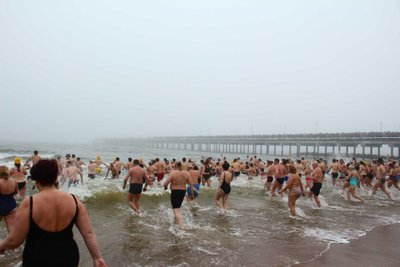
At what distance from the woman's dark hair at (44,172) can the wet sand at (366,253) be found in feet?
15.1

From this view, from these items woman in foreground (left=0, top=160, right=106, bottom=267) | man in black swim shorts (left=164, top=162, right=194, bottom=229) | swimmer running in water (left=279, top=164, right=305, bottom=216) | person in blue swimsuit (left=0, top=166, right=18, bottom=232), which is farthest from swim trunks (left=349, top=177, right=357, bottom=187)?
woman in foreground (left=0, top=160, right=106, bottom=267)

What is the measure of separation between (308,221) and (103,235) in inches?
230

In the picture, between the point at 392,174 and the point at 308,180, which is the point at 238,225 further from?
the point at 392,174

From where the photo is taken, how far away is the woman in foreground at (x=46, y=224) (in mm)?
2463

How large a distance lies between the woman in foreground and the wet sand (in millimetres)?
4364

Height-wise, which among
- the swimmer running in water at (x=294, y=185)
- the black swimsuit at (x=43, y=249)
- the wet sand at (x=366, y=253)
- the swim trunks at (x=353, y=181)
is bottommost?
the wet sand at (x=366, y=253)

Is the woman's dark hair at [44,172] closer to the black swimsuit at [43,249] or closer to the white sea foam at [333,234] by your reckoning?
the black swimsuit at [43,249]

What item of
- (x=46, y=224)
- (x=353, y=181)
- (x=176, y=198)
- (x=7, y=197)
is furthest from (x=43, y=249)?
(x=353, y=181)

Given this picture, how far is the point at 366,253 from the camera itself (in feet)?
20.6

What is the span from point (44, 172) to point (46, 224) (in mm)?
428

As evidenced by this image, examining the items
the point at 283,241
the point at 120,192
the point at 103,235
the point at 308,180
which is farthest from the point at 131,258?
the point at 308,180

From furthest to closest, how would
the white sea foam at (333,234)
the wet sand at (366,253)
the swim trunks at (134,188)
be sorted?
the swim trunks at (134,188) < the white sea foam at (333,234) < the wet sand at (366,253)

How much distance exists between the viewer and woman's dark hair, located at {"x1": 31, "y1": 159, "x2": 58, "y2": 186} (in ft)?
8.54

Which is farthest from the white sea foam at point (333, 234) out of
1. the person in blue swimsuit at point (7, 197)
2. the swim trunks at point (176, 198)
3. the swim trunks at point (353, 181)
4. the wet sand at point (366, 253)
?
the person in blue swimsuit at point (7, 197)
